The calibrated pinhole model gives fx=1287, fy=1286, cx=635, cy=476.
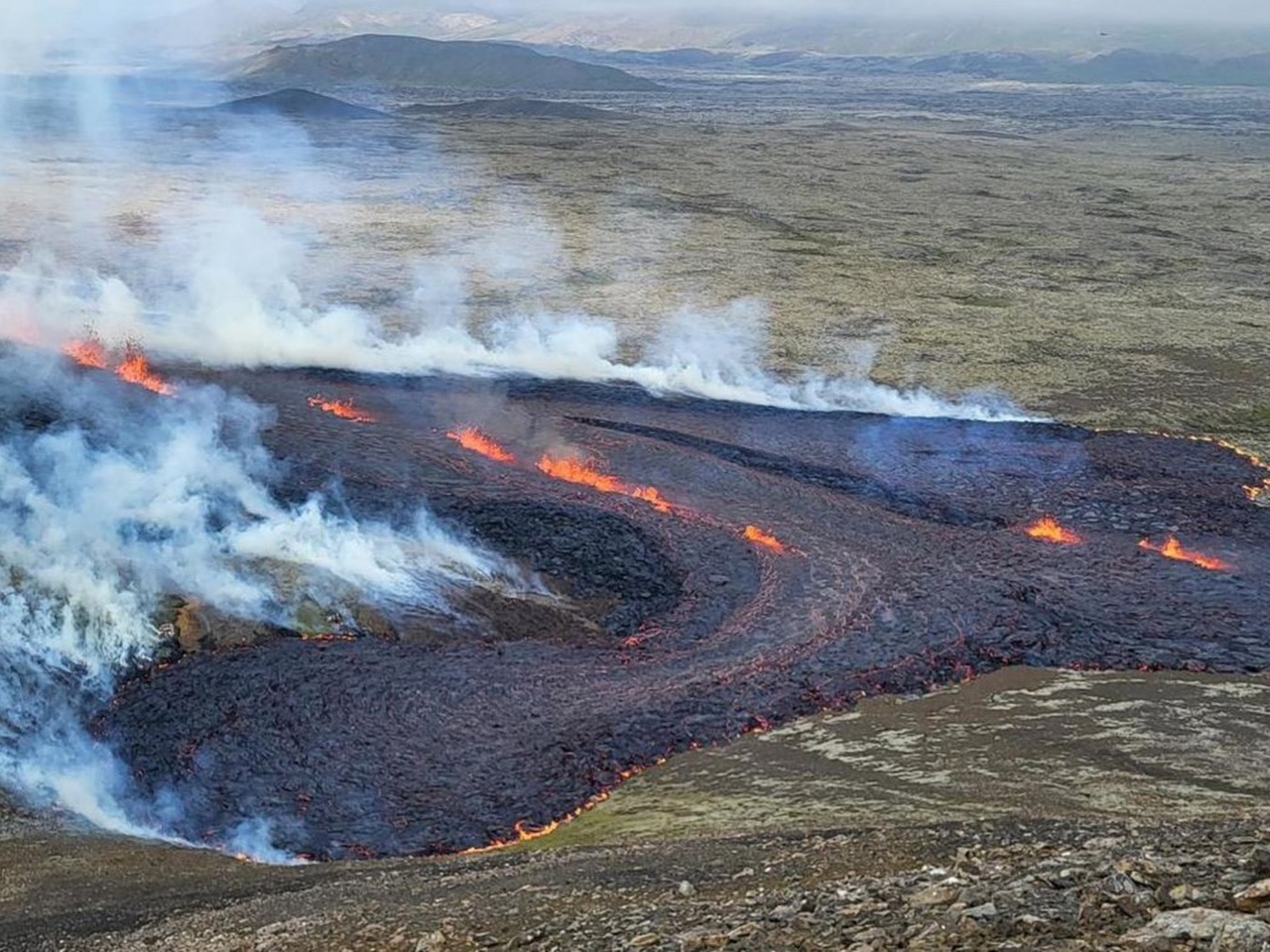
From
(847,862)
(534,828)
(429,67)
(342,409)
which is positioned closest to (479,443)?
(342,409)

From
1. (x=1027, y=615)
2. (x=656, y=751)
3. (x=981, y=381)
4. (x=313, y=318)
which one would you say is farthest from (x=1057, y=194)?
(x=656, y=751)

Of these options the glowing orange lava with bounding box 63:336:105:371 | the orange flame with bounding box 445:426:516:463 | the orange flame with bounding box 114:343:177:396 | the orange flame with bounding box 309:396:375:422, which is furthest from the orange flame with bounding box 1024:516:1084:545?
the glowing orange lava with bounding box 63:336:105:371

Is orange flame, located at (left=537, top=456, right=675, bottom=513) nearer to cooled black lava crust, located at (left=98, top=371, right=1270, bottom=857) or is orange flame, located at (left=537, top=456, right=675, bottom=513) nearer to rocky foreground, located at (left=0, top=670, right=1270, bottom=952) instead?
cooled black lava crust, located at (left=98, top=371, right=1270, bottom=857)

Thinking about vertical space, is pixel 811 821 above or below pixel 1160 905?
below

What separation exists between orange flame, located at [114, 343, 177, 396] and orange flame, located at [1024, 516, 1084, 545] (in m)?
20.9

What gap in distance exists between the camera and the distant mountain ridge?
173625 mm

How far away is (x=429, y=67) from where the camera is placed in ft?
604

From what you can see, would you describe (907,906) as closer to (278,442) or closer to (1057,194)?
(278,442)

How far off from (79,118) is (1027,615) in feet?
382

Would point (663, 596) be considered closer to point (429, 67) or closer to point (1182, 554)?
point (1182, 554)

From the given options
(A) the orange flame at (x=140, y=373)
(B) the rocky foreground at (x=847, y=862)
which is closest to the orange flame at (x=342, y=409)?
(A) the orange flame at (x=140, y=373)

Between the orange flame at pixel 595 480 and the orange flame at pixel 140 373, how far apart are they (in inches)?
402

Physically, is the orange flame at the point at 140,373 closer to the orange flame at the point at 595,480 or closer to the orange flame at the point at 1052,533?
the orange flame at the point at 595,480

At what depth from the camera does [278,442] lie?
28.6 m
